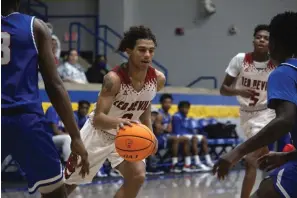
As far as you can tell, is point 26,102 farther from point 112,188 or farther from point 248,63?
point 112,188

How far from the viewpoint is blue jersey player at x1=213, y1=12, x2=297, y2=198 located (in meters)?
3.26

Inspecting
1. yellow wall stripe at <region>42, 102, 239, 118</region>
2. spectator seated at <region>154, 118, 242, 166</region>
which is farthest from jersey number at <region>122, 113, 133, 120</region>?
yellow wall stripe at <region>42, 102, 239, 118</region>

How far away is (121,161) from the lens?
5.99 m

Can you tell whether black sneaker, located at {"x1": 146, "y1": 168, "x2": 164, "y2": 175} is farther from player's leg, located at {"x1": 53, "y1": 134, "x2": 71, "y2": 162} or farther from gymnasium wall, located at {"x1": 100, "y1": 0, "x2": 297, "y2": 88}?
gymnasium wall, located at {"x1": 100, "y1": 0, "x2": 297, "y2": 88}

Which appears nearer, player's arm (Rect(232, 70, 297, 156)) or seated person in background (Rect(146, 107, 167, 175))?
player's arm (Rect(232, 70, 297, 156))

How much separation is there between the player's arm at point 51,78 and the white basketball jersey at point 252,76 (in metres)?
3.91

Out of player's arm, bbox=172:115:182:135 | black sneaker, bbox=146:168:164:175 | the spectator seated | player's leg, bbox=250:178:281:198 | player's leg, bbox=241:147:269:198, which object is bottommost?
black sneaker, bbox=146:168:164:175

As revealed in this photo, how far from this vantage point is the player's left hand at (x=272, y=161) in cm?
370

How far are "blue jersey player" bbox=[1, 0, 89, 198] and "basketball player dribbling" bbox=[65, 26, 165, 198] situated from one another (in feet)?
6.36

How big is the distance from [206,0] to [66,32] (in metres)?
4.37

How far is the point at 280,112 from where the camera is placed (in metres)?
3.28

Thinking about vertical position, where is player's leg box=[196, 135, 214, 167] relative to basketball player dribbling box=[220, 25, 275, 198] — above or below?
below

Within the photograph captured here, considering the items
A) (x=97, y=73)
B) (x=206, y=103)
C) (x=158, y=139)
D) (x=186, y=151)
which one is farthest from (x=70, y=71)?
(x=206, y=103)

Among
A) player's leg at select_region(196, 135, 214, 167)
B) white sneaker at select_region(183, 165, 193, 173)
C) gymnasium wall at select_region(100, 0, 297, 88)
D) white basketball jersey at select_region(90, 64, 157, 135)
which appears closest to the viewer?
white basketball jersey at select_region(90, 64, 157, 135)
